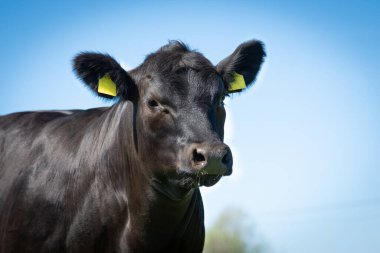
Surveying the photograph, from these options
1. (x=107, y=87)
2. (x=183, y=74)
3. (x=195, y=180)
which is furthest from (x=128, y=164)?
(x=195, y=180)

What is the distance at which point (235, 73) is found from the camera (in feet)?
25.7

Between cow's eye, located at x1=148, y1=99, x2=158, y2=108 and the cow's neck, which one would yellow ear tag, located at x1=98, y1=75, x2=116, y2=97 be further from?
the cow's neck

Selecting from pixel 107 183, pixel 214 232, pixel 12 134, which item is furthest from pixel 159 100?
pixel 214 232

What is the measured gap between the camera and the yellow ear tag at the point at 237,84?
777 centimetres

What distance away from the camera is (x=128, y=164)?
7.30 meters

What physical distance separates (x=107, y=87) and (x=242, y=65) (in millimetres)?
1738

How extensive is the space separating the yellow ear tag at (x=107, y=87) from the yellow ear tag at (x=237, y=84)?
139 centimetres

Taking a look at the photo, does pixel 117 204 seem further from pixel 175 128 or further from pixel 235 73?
pixel 235 73

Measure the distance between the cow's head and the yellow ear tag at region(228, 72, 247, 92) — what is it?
0.16 ft

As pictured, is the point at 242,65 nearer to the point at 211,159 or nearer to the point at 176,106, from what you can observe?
the point at 176,106

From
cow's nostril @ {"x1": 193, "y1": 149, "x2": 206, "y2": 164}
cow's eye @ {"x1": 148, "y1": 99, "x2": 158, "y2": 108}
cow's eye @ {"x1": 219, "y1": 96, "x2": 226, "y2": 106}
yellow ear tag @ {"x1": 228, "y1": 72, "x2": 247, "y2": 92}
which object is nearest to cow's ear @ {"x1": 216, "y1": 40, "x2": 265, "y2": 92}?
yellow ear tag @ {"x1": 228, "y1": 72, "x2": 247, "y2": 92}

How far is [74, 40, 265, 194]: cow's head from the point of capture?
240 inches

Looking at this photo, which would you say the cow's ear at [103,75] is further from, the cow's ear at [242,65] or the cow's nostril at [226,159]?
the cow's nostril at [226,159]

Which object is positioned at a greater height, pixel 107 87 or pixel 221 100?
pixel 107 87
